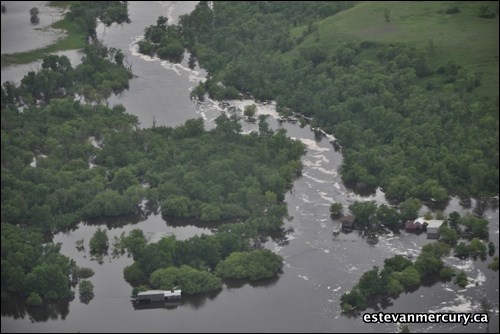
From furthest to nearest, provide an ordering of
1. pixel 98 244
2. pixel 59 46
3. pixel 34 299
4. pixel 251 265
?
1. pixel 59 46
2. pixel 98 244
3. pixel 251 265
4. pixel 34 299

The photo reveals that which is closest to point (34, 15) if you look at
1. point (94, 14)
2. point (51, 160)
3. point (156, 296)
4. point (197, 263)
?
point (94, 14)

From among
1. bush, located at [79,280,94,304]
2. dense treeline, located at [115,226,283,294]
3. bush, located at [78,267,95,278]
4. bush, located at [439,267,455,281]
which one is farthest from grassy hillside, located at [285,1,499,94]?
bush, located at [79,280,94,304]

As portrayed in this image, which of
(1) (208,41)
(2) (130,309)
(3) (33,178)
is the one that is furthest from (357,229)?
(1) (208,41)

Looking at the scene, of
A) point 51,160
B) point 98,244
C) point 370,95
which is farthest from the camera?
point 370,95

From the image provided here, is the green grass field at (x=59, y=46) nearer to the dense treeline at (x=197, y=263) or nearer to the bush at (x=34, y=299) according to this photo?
the dense treeline at (x=197, y=263)

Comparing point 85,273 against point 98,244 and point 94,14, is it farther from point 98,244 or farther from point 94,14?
point 94,14

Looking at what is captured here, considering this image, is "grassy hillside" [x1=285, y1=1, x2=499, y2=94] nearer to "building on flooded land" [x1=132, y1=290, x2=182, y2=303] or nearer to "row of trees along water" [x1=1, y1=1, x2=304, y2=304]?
"row of trees along water" [x1=1, y1=1, x2=304, y2=304]
